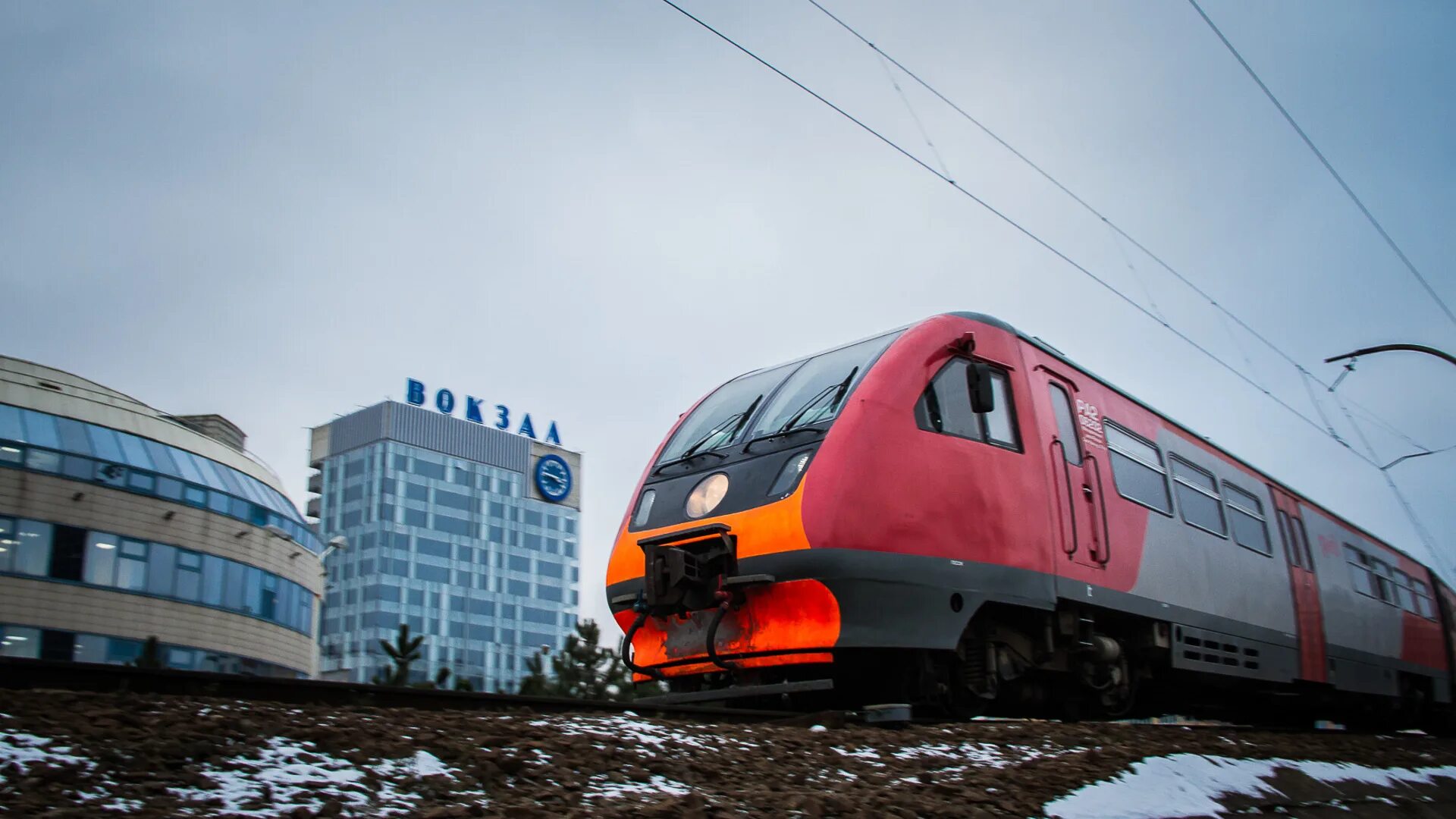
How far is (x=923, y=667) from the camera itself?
745 cm

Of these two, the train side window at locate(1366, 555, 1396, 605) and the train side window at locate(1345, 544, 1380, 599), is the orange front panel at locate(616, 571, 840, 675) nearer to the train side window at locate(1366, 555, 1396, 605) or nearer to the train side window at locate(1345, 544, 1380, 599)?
the train side window at locate(1345, 544, 1380, 599)

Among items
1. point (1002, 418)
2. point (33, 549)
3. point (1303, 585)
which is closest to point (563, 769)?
point (1002, 418)

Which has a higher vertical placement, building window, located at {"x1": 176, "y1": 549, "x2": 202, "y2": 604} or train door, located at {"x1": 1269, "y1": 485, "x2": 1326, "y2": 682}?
building window, located at {"x1": 176, "y1": 549, "x2": 202, "y2": 604}

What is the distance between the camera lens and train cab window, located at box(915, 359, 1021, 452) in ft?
26.2

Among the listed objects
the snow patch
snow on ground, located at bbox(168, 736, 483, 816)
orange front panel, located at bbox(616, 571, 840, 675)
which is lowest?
the snow patch

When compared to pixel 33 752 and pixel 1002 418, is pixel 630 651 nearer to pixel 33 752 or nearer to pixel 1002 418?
pixel 1002 418

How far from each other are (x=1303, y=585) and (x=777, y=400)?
810cm

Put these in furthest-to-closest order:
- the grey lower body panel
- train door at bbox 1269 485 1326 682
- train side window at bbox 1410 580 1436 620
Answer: train side window at bbox 1410 580 1436 620, train door at bbox 1269 485 1326 682, the grey lower body panel

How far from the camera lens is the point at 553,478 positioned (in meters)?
123

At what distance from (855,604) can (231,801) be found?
4455 millimetres

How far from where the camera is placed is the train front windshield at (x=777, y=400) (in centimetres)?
799

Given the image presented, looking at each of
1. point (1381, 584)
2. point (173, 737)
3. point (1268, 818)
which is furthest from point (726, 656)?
point (1381, 584)

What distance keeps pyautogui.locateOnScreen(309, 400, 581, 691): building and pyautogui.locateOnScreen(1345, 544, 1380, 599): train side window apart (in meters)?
90.5

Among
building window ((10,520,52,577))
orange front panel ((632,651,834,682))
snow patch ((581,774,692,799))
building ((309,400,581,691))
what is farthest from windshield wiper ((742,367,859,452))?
building ((309,400,581,691))
